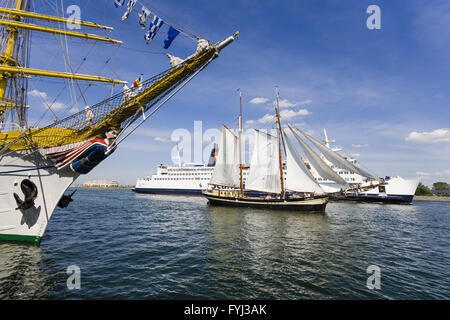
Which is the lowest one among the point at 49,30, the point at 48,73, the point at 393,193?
the point at 393,193

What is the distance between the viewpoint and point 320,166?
29.5 metres

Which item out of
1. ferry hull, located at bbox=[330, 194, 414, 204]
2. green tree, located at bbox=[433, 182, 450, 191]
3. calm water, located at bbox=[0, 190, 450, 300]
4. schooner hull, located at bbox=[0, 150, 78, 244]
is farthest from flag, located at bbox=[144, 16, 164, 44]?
green tree, located at bbox=[433, 182, 450, 191]

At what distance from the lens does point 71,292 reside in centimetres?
666

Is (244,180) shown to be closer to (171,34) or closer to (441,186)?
(171,34)

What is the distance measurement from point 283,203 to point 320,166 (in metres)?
7.41

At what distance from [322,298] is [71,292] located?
26.5ft

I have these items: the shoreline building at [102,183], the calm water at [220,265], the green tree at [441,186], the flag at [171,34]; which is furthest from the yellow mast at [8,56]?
the shoreline building at [102,183]

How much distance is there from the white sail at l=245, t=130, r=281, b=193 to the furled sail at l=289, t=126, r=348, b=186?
13.2ft

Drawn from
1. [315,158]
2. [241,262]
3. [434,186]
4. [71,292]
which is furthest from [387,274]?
[434,186]

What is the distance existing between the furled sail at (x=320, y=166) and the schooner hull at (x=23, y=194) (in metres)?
28.5

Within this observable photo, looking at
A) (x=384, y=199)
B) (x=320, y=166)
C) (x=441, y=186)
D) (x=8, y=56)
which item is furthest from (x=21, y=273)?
(x=441, y=186)

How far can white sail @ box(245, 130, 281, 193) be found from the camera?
33.1 metres

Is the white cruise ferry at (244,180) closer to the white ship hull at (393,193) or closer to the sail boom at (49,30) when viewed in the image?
the white ship hull at (393,193)
